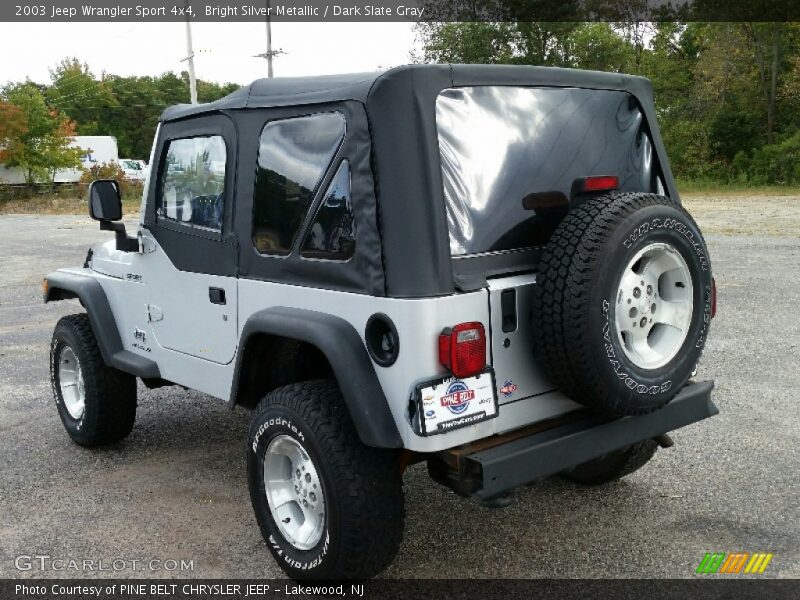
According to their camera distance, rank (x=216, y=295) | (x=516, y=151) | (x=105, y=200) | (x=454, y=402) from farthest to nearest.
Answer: (x=105, y=200)
(x=216, y=295)
(x=516, y=151)
(x=454, y=402)

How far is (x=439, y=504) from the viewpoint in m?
4.08

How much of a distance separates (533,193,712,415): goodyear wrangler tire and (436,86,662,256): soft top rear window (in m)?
0.23

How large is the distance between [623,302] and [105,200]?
2.79 metres

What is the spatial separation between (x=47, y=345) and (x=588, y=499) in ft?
19.7

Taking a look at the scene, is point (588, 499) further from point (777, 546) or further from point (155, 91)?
point (155, 91)

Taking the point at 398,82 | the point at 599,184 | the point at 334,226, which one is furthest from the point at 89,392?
the point at 599,184

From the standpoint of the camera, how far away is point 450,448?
294 centimetres

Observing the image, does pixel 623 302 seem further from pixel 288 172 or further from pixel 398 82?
pixel 288 172

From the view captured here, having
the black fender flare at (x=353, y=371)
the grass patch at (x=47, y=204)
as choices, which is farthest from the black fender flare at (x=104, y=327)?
the grass patch at (x=47, y=204)

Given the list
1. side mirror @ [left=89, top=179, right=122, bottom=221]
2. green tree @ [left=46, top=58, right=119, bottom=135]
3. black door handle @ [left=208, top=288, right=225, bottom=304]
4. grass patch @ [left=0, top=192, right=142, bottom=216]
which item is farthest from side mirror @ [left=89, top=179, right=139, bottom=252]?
green tree @ [left=46, top=58, right=119, bottom=135]

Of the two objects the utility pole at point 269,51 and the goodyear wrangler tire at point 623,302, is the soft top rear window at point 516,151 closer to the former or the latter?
the goodyear wrangler tire at point 623,302

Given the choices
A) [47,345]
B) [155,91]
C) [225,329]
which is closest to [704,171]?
[47,345]

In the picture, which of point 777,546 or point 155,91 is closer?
point 777,546

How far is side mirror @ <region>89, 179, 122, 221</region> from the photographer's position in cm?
428
